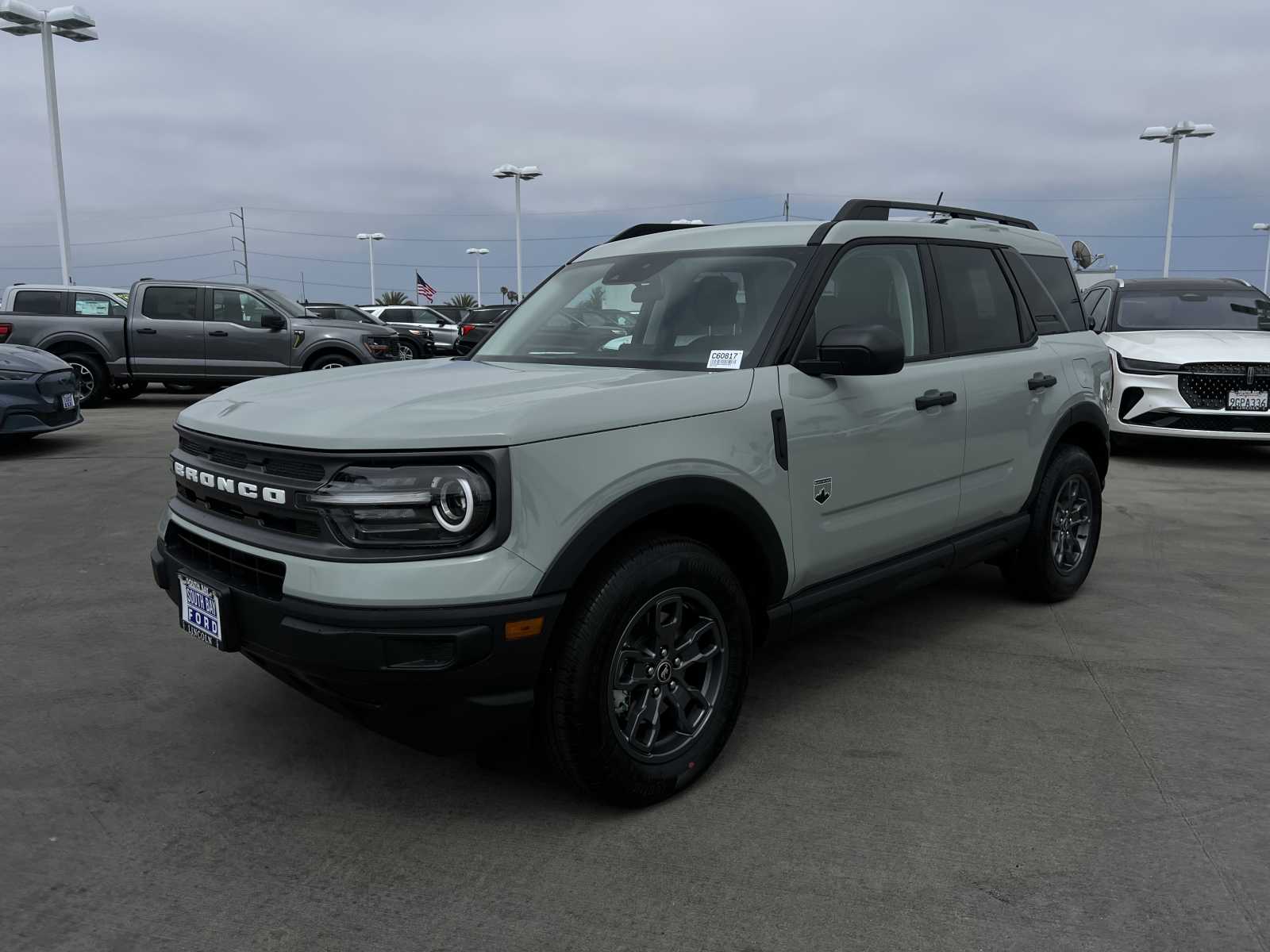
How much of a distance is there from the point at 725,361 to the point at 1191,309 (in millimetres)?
8911

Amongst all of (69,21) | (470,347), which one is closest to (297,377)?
(470,347)

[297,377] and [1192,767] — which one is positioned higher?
[297,377]

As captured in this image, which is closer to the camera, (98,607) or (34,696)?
(34,696)

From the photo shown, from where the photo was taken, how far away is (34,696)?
3.76 meters

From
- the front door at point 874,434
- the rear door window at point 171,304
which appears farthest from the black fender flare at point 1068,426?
the rear door window at point 171,304

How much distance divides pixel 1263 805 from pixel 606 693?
203 cm

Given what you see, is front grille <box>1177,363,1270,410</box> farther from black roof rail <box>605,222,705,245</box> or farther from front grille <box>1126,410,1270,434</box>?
black roof rail <box>605,222,705,245</box>

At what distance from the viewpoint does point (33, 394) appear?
9320 mm

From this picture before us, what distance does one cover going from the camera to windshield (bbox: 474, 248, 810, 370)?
339 centimetres

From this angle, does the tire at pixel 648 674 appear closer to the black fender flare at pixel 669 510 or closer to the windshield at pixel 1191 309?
the black fender flare at pixel 669 510

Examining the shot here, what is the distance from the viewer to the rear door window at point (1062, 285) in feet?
16.3

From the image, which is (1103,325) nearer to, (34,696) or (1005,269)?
(1005,269)

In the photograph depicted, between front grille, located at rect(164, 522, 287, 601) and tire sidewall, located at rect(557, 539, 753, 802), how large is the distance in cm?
83

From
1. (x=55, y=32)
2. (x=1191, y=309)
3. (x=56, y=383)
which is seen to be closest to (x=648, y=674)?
(x=56, y=383)
